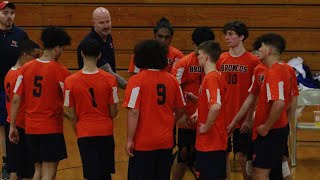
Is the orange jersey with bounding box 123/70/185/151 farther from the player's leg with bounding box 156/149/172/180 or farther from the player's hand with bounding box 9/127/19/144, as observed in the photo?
the player's hand with bounding box 9/127/19/144

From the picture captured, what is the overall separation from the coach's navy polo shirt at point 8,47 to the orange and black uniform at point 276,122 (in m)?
2.66

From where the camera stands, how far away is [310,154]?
724 centimetres

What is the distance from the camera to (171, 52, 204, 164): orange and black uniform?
5.18 meters

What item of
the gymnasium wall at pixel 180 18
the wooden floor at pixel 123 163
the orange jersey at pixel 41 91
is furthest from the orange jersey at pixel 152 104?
the gymnasium wall at pixel 180 18

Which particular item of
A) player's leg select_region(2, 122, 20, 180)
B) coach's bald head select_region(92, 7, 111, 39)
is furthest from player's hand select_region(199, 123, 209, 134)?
player's leg select_region(2, 122, 20, 180)

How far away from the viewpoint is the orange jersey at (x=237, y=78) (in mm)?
5090

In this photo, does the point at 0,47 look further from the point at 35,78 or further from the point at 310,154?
the point at 310,154

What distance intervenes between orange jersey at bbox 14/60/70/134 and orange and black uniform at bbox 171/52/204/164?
1.10 meters

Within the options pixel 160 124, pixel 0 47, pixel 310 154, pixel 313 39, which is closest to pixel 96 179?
pixel 160 124

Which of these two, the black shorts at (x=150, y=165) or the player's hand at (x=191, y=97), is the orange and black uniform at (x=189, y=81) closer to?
the player's hand at (x=191, y=97)

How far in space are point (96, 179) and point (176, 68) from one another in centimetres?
133

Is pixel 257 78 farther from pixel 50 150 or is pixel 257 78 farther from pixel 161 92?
pixel 50 150

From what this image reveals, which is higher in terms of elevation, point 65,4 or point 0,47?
point 65,4

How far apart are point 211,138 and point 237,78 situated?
34.1 inches
